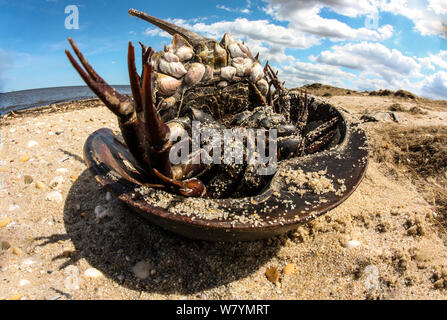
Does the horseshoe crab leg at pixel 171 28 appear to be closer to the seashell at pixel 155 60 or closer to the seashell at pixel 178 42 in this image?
the seashell at pixel 178 42

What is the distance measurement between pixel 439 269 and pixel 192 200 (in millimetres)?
1769

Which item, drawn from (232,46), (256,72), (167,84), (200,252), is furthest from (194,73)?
(200,252)

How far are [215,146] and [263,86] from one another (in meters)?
1.03

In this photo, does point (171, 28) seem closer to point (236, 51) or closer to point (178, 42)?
point (178, 42)

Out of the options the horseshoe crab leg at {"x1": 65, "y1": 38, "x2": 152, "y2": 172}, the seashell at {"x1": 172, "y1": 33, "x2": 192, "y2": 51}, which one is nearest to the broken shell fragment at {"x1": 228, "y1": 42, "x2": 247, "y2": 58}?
the seashell at {"x1": 172, "y1": 33, "x2": 192, "y2": 51}

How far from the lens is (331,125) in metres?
2.28

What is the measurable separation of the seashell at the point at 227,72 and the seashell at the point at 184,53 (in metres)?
0.29

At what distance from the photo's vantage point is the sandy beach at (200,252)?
1.68 metres

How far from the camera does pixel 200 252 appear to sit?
1.85 metres

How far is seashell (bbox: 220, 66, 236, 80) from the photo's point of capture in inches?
90.5

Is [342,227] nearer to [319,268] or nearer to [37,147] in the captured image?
[319,268]

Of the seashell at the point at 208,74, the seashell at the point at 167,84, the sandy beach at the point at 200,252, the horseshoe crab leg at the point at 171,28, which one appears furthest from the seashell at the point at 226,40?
the sandy beach at the point at 200,252

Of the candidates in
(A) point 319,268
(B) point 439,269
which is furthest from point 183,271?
(B) point 439,269

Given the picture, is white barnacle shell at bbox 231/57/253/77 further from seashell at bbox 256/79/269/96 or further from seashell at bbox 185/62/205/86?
seashell at bbox 185/62/205/86
